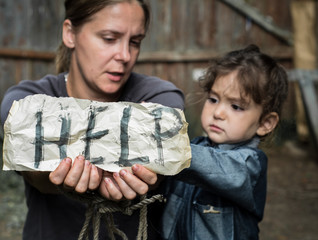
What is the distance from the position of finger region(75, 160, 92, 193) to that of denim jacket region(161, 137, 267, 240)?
0.48 meters

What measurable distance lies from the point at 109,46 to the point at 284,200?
12.0 ft

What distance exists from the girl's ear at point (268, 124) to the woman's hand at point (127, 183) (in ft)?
2.86

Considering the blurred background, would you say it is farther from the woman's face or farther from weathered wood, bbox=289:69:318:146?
the woman's face

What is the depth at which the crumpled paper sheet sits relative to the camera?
1.24 metres

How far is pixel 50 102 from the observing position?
1.29 metres

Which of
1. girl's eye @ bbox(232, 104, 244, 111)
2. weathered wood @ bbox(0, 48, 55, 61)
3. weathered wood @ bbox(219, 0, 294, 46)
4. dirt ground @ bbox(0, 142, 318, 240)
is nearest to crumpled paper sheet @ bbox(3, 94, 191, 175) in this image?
girl's eye @ bbox(232, 104, 244, 111)

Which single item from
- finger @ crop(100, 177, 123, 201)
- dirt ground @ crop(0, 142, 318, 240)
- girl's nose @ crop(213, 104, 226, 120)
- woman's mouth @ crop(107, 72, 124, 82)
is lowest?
dirt ground @ crop(0, 142, 318, 240)

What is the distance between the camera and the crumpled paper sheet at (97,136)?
4.07 ft

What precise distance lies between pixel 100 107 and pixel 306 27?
5.42 m

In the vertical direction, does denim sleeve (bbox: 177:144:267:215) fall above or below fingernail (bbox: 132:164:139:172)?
below

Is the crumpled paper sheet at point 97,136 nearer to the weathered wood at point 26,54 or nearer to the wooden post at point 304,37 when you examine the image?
the weathered wood at point 26,54

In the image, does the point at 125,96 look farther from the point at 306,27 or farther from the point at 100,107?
the point at 306,27

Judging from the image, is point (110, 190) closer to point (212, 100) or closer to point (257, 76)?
point (212, 100)

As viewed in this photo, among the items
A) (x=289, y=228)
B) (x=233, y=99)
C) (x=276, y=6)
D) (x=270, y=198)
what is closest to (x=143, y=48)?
(x=276, y=6)
